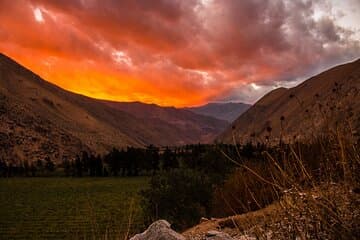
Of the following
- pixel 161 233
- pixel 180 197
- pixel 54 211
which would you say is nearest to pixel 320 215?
pixel 161 233

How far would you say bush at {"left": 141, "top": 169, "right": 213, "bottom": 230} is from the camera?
85.4 feet

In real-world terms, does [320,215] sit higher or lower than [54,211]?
higher

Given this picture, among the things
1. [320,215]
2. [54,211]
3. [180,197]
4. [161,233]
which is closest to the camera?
[320,215]

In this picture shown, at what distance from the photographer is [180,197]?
27.1 meters

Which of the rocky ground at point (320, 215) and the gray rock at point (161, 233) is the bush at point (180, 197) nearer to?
the gray rock at point (161, 233)

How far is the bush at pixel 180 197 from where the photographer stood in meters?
26.0

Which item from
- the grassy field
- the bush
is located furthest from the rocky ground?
the bush

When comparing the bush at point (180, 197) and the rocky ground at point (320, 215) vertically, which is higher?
the rocky ground at point (320, 215)

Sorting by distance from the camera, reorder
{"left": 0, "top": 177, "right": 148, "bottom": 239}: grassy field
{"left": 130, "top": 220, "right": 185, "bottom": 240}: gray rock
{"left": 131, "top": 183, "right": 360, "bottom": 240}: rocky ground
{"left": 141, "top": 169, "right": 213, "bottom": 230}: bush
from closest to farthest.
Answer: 1. {"left": 131, "top": 183, "right": 360, "bottom": 240}: rocky ground
2. {"left": 130, "top": 220, "right": 185, "bottom": 240}: gray rock
3. {"left": 141, "top": 169, "right": 213, "bottom": 230}: bush
4. {"left": 0, "top": 177, "right": 148, "bottom": 239}: grassy field

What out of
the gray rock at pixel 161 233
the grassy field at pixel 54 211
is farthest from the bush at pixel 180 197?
the gray rock at pixel 161 233

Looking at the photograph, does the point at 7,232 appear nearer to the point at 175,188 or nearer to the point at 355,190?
the point at 175,188

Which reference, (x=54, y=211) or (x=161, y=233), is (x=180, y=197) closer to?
(x=161, y=233)

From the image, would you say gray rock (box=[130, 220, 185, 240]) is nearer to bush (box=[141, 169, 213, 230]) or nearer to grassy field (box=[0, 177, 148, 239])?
grassy field (box=[0, 177, 148, 239])

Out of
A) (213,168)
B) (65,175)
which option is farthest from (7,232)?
(65,175)
